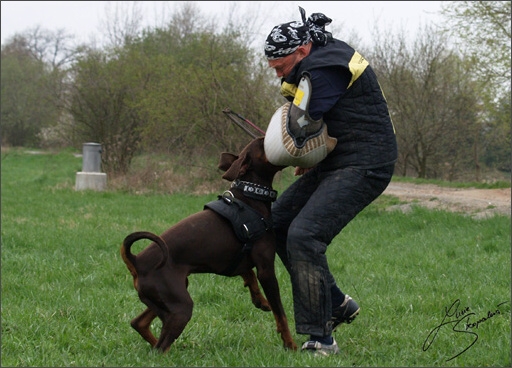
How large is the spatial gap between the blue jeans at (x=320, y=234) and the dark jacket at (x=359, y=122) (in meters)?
0.08

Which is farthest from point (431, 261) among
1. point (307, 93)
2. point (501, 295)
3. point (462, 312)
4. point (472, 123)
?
point (472, 123)

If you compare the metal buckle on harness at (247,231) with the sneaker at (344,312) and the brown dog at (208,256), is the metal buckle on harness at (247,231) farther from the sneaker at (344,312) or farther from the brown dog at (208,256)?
the sneaker at (344,312)

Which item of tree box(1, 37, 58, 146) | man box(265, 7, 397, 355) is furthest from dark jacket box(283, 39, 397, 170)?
tree box(1, 37, 58, 146)

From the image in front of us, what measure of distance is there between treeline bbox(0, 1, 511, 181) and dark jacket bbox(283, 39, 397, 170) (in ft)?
34.9

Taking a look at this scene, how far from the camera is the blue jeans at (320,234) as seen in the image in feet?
12.8

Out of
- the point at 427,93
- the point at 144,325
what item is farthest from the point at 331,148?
the point at 427,93

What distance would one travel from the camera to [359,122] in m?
3.96

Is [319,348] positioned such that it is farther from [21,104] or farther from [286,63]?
[21,104]

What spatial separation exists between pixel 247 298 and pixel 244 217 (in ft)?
5.01

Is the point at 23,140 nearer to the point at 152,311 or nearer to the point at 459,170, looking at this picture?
the point at 459,170

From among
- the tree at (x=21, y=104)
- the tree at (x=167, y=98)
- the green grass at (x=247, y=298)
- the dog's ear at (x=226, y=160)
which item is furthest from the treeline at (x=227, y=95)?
the tree at (x=21, y=104)

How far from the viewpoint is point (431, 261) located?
7086 mm

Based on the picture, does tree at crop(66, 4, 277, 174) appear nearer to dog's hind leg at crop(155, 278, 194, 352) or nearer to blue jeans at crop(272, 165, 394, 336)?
blue jeans at crop(272, 165, 394, 336)

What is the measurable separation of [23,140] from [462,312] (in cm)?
3823
